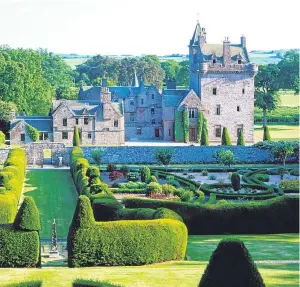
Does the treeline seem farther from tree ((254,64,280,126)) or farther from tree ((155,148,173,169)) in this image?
tree ((254,64,280,126))

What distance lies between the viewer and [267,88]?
74625mm

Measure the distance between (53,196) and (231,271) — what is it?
74.5ft

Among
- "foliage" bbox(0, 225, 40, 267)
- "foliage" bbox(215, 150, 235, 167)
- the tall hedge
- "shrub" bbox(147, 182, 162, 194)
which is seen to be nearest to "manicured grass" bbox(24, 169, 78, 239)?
"shrub" bbox(147, 182, 162, 194)

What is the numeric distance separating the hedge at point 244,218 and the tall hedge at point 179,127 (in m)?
32.5

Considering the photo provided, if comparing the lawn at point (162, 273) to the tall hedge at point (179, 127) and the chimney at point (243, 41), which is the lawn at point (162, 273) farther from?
the chimney at point (243, 41)

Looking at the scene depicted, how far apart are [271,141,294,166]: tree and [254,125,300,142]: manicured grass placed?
41.7 ft

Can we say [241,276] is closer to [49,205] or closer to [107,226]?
[107,226]

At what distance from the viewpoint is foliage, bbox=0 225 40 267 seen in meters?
20.7

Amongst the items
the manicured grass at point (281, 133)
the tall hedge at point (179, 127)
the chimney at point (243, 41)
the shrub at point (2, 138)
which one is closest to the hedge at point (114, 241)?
the shrub at point (2, 138)

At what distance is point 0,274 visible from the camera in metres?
18.5

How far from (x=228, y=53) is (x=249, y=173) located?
21936 mm

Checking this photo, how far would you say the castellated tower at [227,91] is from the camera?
60.5 metres

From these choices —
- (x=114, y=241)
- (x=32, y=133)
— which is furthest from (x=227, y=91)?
(x=114, y=241)

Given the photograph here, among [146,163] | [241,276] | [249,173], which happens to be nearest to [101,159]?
[146,163]
